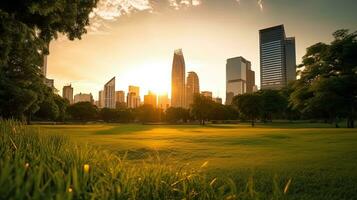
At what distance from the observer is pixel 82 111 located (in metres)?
132

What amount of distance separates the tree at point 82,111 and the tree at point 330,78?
336 feet

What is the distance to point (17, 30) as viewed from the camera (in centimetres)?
1116

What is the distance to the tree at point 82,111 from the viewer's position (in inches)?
5182

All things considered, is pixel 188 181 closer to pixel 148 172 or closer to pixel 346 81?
pixel 148 172

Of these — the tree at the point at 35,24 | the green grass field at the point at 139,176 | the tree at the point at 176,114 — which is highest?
the tree at the point at 35,24

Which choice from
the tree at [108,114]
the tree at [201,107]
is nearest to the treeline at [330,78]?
the tree at [201,107]

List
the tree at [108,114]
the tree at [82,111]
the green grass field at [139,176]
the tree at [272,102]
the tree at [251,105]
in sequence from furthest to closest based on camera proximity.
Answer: the tree at [108,114] → the tree at [82,111] → the tree at [272,102] → the tree at [251,105] → the green grass field at [139,176]

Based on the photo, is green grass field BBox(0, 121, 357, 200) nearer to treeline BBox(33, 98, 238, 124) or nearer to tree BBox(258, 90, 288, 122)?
tree BBox(258, 90, 288, 122)

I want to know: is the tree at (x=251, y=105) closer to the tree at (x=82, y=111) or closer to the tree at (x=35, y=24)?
the tree at (x=82, y=111)

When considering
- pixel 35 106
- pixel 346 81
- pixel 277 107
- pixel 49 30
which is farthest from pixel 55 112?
pixel 277 107

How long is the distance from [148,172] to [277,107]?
104003mm

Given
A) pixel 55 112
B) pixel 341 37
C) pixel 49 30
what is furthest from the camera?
pixel 55 112

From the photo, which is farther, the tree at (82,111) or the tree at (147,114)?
the tree at (147,114)

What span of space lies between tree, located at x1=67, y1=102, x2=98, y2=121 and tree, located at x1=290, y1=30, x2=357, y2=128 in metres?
102
